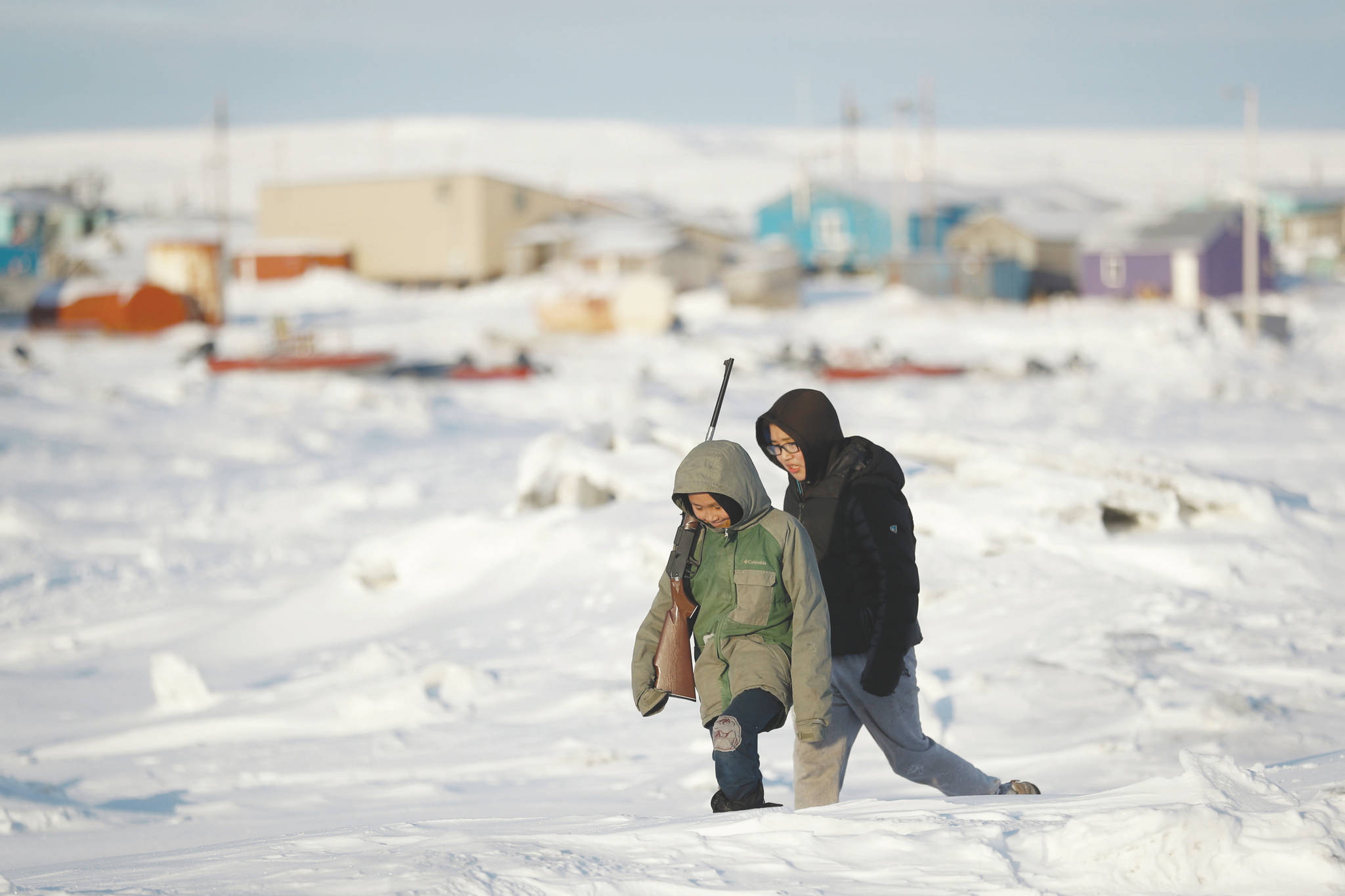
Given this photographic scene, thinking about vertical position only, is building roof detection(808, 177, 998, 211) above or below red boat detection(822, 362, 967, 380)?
above

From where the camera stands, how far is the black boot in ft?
12.7

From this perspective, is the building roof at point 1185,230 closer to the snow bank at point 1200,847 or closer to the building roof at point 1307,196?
the building roof at point 1307,196

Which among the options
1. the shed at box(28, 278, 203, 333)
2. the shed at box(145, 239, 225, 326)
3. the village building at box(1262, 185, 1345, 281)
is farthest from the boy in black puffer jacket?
the village building at box(1262, 185, 1345, 281)

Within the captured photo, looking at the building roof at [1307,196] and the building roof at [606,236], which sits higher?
the building roof at [1307,196]

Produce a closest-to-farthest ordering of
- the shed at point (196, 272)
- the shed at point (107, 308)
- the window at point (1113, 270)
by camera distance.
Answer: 1. the shed at point (107, 308)
2. the shed at point (196, 272)
3. the window at point (1113, 270)

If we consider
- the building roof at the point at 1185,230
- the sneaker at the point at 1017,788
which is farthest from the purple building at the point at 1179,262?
the sneaker at the point at 1017,788

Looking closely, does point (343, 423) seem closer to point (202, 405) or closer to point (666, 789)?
point (202, 405)

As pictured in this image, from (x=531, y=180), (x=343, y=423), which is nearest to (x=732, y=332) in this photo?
(x=343, y=423)

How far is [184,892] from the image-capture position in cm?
334

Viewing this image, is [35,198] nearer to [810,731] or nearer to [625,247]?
[625,247]

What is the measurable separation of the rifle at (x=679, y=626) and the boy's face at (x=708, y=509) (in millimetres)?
82

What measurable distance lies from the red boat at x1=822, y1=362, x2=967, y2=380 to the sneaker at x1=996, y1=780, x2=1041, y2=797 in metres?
21.1

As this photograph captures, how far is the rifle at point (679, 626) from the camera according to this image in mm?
3869

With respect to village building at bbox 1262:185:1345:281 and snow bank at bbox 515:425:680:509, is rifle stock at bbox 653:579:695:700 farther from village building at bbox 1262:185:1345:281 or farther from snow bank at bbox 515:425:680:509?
village building at bbox 1262:185:1345:281
